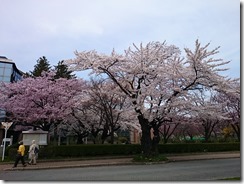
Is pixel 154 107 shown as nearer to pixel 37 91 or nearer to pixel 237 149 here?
pixel 37 91

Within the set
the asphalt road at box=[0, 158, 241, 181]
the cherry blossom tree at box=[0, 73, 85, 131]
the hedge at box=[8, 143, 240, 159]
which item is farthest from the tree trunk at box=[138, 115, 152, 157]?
the cherry blossom tree at box=[0, 73, 85, 131]

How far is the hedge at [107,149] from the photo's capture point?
18422 mm

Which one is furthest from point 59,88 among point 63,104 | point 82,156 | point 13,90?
point 82,156

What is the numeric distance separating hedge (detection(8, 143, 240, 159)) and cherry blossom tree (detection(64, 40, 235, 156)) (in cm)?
385

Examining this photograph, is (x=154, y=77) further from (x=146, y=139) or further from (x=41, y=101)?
(x=41, y=101)

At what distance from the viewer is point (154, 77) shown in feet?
59.3

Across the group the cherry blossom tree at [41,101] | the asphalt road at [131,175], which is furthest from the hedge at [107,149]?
the asphalt road at [131,175]

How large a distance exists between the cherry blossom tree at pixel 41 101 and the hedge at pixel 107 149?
369cm

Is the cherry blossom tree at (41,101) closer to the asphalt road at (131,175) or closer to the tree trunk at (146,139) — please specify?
the tree trunk at (146,139)

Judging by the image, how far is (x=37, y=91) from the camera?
2233cm

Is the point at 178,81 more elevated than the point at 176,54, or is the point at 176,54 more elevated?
the point at 176,54

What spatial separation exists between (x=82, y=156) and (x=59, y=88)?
686 centimetres

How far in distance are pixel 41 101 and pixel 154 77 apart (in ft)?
35.4

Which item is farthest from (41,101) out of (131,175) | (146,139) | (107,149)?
(131,175)
